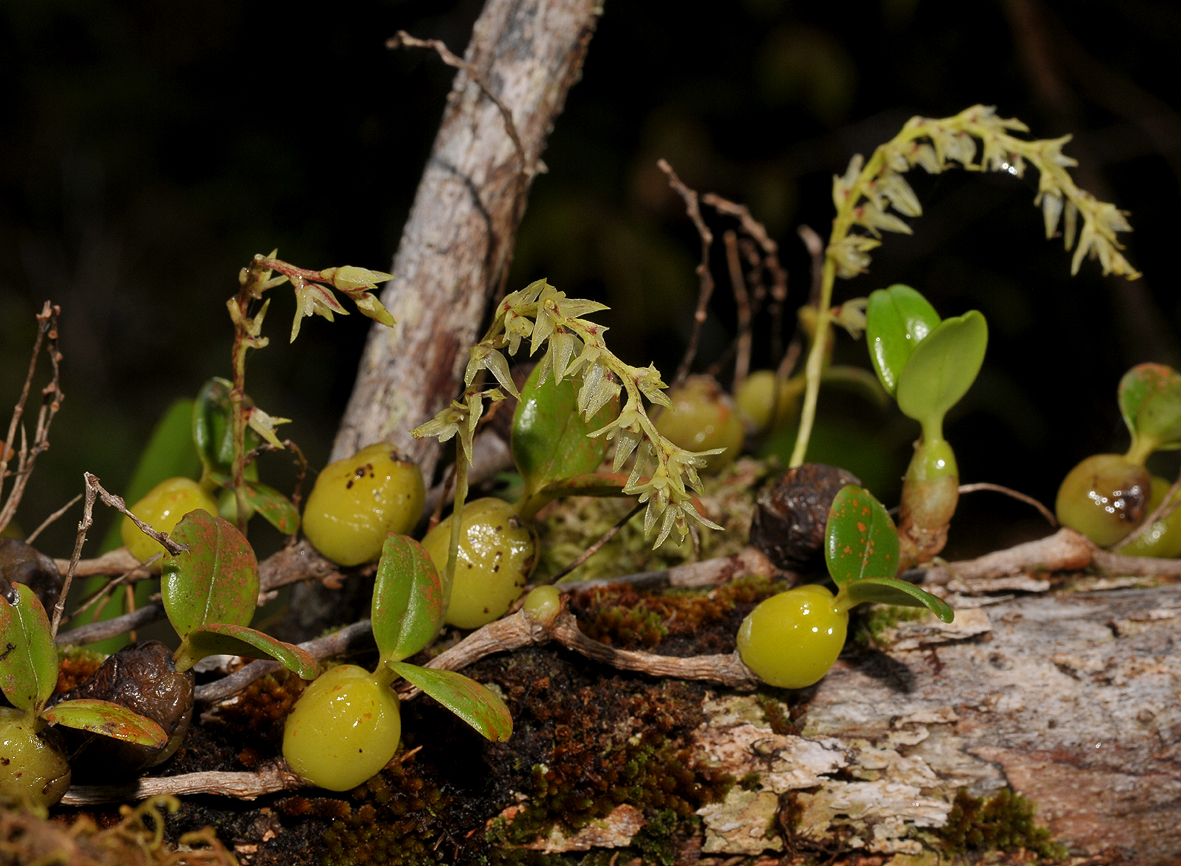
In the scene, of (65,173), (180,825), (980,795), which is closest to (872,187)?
(980,795)

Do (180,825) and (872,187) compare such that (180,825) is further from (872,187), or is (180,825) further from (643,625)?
(872,187)

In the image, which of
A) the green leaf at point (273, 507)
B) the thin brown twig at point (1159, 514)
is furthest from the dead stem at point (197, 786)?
the thin brown twig at point (1159, 514)

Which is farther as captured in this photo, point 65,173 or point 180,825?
point 65,173

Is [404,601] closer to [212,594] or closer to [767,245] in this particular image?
[212,594]

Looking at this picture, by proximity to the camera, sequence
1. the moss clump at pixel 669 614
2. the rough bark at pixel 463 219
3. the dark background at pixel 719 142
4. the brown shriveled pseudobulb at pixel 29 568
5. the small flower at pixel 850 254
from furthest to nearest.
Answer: the dark background at pixel 719 142 < the rough bark at pixel 463 219 < the small flower at pixel 850 254 < the moss clump at pixel 669 614 < the brown shriveled pseudobulb at pixel 29 568

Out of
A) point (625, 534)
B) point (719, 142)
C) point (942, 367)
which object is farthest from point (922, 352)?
point (719, 142)

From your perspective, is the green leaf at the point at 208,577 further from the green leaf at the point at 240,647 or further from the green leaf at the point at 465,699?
the green leaf at the point at 465,699
